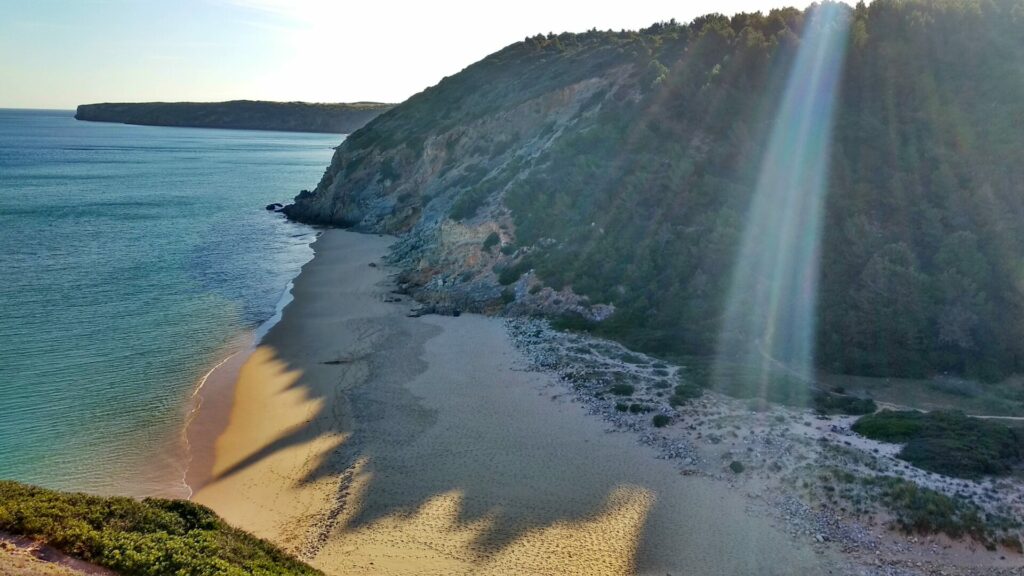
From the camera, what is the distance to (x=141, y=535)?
1127cm

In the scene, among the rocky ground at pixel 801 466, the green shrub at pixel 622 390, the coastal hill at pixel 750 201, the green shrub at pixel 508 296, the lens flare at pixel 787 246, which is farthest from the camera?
the green shrub at pixel 508 296

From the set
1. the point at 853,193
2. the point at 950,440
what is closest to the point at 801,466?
the point at 950,440

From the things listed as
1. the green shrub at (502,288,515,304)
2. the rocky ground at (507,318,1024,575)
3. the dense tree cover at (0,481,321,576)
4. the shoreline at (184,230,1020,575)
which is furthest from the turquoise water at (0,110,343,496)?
the rocky ground at (507,318,1024,575)

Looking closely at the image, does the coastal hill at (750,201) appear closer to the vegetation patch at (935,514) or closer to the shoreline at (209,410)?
the vegetation patch at (935,514)

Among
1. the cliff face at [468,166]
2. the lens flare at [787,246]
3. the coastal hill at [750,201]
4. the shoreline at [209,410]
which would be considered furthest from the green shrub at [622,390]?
the shoreline at [209,410]

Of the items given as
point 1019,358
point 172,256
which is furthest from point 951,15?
point 172,256

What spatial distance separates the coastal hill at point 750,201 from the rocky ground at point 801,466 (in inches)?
172

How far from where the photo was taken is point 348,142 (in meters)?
67.4

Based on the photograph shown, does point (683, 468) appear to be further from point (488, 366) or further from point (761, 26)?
point (761, 26)

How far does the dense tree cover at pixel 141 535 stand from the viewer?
10.4 meters

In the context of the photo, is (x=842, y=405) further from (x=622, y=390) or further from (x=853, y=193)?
(x=853, y=193)

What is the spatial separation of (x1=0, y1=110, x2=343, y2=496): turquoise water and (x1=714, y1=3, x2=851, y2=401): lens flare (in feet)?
61.6

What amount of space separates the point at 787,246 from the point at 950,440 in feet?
39.9

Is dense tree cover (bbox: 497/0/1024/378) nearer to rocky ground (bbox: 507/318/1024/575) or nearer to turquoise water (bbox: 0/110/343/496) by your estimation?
rocky ground (bbox: 507/318/1024/575)
